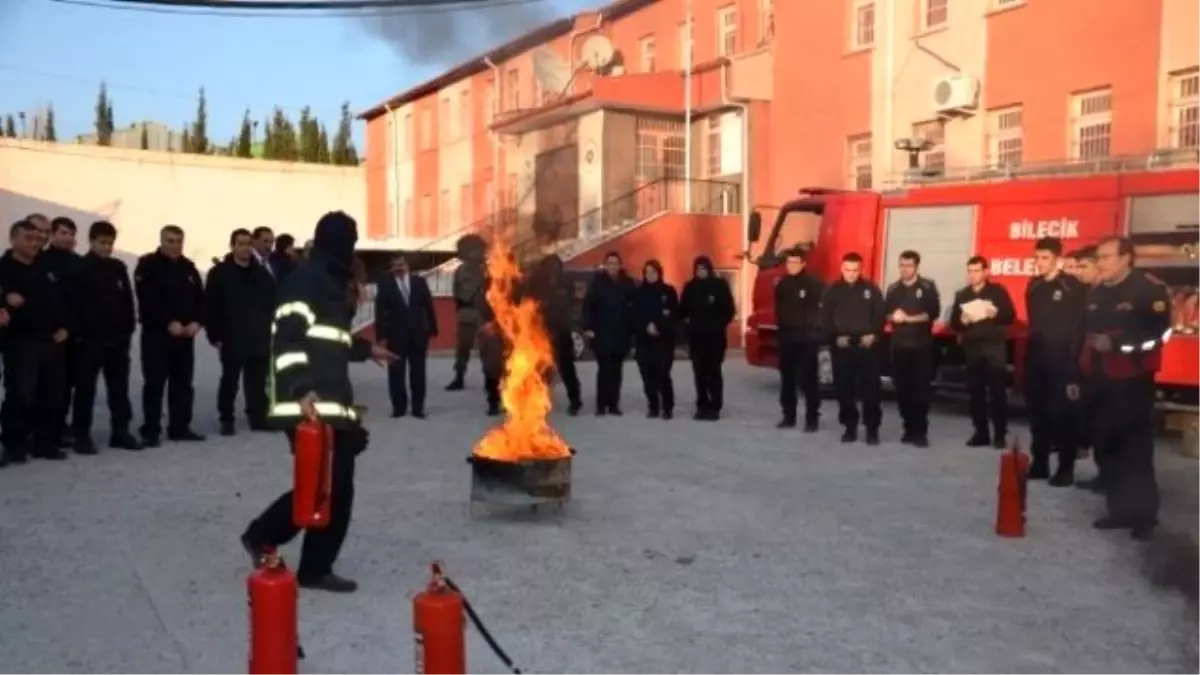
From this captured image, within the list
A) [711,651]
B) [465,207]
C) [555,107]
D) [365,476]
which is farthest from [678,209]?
[711,651]

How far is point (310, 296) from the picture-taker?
5.61m

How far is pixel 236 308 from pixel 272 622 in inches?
288

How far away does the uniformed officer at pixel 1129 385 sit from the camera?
718 centimetres

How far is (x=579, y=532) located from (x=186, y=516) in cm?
253

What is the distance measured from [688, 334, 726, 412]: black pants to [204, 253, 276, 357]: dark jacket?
4.38m

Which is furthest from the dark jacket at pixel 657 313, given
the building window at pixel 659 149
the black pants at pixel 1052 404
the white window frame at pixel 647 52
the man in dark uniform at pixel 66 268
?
the white window frame at pixel 647 52

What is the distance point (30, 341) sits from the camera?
917 centimetres

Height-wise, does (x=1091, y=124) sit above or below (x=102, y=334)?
above

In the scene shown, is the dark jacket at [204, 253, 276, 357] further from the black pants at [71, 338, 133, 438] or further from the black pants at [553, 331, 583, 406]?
the black pants at [553, 331, 583, 406]

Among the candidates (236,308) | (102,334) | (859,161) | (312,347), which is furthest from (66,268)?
(859,161)

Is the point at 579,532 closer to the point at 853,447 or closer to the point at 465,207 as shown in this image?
the point at 853,447

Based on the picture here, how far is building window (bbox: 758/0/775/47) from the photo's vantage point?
968 inches

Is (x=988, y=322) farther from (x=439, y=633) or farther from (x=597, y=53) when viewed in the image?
(x=597, y=53)

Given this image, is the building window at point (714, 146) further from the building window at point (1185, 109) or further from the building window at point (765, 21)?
the building window at point (1185, 109)
